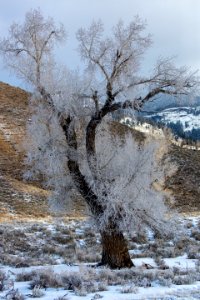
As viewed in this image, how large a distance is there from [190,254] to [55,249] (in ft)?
13.7

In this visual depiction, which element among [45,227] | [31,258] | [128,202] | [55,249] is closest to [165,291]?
[128,202]

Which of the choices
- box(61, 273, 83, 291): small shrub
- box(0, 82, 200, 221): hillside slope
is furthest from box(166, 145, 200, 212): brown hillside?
box(61, 273, 83, 291): small shrub

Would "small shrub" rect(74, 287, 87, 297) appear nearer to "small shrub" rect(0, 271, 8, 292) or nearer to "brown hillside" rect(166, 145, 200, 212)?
"small shrub" rect(0, 271, 8, 292)

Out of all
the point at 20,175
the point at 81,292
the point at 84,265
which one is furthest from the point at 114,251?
the point at 20,175

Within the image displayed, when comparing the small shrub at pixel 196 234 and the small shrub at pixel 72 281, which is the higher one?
the small shrub at pixel 72 281

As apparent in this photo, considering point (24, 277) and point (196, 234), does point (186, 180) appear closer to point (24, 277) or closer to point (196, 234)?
point (196, 234)

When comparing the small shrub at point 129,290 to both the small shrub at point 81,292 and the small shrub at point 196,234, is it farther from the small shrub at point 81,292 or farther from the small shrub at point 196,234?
the small shrub at point 196,234

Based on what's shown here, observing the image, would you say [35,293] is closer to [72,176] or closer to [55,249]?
[72,176]

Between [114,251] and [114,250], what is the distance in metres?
0.02

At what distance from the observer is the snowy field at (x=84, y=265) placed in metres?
7.76

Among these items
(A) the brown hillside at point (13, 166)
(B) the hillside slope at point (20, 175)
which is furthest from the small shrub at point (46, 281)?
(A) the brown hillside at point (13, 166)

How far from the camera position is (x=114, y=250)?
11.6 metres

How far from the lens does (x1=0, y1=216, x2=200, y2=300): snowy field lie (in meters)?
7.76

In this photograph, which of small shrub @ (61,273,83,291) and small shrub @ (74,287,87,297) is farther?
small shrub @ (61,273,83,291)
